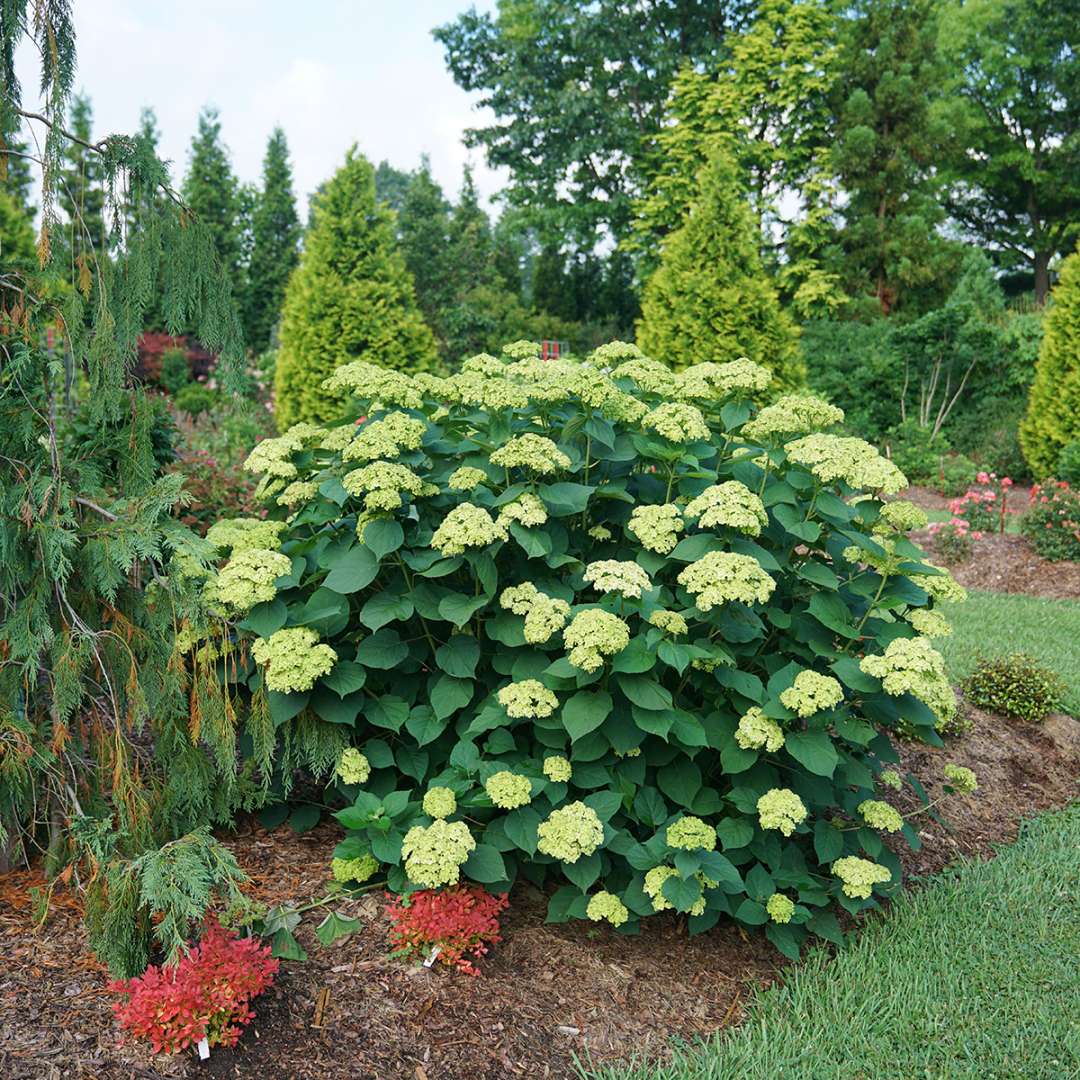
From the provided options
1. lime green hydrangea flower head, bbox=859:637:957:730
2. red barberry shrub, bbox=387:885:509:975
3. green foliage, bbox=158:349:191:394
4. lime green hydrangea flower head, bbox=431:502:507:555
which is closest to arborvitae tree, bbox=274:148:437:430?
green foliage, bbox=158:349:191:394

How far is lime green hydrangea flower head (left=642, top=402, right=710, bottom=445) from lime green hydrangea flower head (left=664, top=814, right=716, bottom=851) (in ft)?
3.58

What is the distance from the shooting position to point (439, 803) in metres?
2.39

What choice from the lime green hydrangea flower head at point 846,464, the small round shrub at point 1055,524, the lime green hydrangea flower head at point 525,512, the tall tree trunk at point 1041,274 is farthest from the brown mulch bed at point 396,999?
the tall tree trunk at point 1041,274

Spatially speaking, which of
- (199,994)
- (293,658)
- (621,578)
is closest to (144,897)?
(199,994)

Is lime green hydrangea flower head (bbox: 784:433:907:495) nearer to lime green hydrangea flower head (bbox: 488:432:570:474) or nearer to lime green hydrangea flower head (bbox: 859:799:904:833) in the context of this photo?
lime green hydrangea flower head (bbox: 488:432:570:474)

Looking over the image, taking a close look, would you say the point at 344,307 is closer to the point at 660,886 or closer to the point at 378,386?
the point at 378,386

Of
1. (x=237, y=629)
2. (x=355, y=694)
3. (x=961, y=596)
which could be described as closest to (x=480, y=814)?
(x=355, y=694)

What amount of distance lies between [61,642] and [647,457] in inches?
71.1

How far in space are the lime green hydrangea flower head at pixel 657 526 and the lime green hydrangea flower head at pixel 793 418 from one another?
425mm

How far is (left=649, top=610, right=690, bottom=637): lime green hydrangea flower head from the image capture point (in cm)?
239

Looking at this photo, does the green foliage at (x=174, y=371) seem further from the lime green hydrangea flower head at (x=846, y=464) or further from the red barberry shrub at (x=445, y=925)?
the lime green hydrangea flower head at (x=846, y=464)

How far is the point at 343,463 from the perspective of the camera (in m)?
2.78

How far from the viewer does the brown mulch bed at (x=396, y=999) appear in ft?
6.88

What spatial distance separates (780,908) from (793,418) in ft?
4.74
